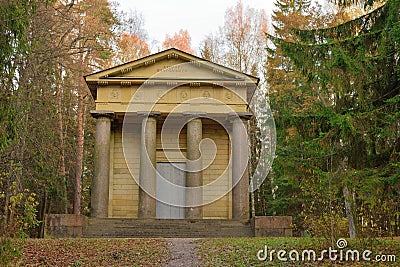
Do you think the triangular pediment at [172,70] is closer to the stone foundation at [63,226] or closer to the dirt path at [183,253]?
the stone foundation at [63,226]

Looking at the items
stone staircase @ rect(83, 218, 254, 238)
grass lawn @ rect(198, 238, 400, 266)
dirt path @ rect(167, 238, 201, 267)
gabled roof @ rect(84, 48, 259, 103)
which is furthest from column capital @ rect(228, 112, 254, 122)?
grass lawn @ rect(198, 238, 400, 266)

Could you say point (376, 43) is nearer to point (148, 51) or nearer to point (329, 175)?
point (329, 175)

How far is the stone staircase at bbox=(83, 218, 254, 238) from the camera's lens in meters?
16.7

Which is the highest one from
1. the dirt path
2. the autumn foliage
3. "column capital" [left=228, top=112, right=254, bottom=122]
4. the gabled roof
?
the autumn foliage

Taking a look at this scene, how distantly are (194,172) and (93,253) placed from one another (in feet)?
28.2

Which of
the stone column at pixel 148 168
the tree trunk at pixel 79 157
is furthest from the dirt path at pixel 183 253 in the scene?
the tree trunk at pixel 79 157

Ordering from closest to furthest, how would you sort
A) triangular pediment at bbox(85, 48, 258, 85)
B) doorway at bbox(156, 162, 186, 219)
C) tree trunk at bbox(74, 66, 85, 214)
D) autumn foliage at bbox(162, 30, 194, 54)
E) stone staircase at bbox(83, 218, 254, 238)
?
stone staircase at bbox(83, 218, 254, 238) → triangular pediment at bbox(85, 48, 258, 85) → doorway at bbox(156, 162, 186, 219) → tree trunk at bbox(74, 66, 85, 214) → autumn foliage at bbox(162, 30, 194, 54)

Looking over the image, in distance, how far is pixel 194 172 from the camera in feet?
63.0

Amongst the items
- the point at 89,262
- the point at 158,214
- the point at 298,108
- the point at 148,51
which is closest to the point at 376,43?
the point at 89,262

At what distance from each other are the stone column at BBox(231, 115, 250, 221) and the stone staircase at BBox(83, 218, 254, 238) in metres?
0.97

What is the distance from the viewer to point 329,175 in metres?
9.30

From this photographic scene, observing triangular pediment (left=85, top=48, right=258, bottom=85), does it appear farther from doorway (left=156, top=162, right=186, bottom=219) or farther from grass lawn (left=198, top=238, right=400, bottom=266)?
grass lawn (left=198, top=238, right=400, bottom=266)

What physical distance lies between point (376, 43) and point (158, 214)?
40.6 ft

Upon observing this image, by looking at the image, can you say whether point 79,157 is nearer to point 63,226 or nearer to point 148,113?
point 148,113
